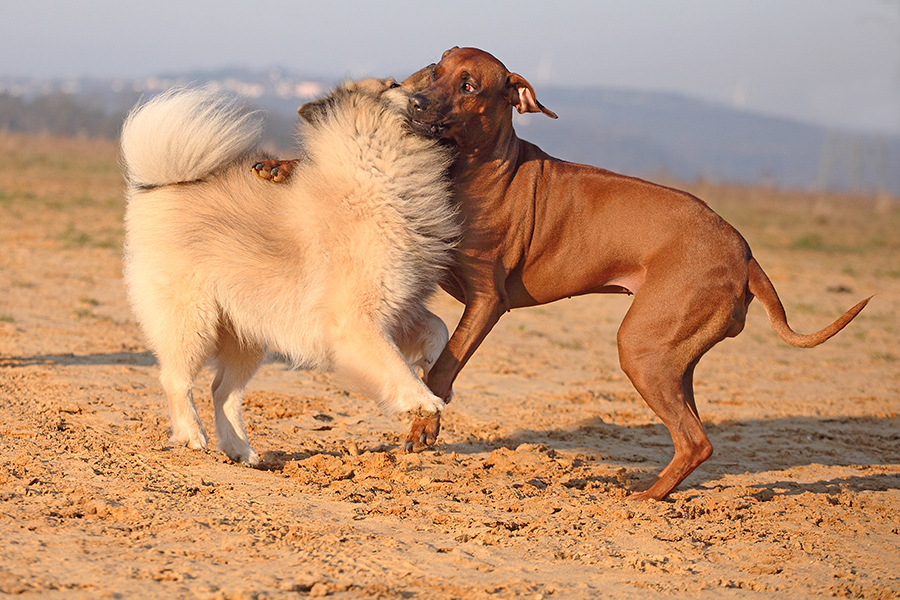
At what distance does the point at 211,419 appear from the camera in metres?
5.25

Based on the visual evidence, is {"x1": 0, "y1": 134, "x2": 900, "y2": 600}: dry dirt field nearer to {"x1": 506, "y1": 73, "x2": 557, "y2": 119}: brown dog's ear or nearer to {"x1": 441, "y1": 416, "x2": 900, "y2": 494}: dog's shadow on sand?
{"x1": 441, "y1": 416, "x2": 900, "y2": 494}: dog's shadow on sand

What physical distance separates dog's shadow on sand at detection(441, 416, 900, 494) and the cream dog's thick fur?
1261 millimetres

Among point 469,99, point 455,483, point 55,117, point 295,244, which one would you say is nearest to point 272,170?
point 295,244

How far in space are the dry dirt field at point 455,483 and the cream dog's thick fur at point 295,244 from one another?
0.51m

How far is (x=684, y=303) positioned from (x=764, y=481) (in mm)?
1361

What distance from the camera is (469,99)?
430cm

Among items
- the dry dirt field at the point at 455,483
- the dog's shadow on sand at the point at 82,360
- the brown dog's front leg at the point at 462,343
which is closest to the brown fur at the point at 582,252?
the brown dog's front leg at the point at 462,343

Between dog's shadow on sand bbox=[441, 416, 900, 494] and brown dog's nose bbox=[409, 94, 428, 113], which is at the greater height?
brown dog's nose bbox=[409, 94, 428, 113]

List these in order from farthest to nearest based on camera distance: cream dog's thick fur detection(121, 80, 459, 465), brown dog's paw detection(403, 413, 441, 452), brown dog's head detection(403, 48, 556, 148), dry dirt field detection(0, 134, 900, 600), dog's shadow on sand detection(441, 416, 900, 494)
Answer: dog's shadow on sand detection(441, 416, 900, 494) < brown dog's paw detection(403, 413, 441, 452) < brown dog's head detection(403, 48, 556, 148) < cream dog's thick fur detection(121, 80, 459, 465) < dry dirt field detection(0, 134, 900, 600)

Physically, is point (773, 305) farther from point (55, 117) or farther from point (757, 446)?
point (55, 117)

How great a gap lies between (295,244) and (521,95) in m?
1.30

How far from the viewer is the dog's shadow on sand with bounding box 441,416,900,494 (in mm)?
5016

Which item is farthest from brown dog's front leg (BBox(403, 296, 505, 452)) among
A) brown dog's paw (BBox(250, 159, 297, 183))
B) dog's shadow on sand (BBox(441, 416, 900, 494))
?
brown dog's paw (BBox(250, 159, 297, 183))

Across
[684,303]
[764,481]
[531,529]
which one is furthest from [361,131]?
[764,481]
